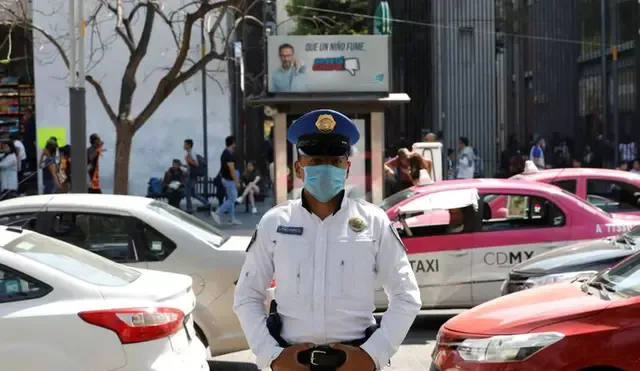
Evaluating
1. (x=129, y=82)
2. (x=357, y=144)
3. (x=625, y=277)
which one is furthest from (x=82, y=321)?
(x=129, y=82)

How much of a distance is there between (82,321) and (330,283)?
93.3 inches

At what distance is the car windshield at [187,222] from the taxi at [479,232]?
2.03m

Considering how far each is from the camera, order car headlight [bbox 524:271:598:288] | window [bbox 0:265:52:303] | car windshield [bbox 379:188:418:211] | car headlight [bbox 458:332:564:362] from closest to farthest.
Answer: car headlight [bbox 458:332:564:362] < window [bbox 0:265:52:303] < car headlight [bbox 524:271:598:288] < car windshield [bbox 379:188:418:211]

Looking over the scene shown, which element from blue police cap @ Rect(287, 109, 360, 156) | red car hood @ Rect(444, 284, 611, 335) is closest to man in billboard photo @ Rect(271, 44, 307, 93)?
red car hood @ Rect(444, 284, 611, 335)

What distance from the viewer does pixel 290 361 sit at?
3.41m

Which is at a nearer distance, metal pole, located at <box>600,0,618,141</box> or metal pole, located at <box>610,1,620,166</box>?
metal pole, located at <box>610,1,620,166</box>

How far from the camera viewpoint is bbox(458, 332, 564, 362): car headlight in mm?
5375

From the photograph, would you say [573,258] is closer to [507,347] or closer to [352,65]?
[507,347]

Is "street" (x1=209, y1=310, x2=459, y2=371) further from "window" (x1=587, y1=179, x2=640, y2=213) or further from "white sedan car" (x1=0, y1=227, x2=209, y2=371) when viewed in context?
"window" (x1=587, y1=179, x2=640, y2=213)

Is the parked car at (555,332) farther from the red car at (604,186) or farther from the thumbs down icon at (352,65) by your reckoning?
the thumbs down icon at (352,65)

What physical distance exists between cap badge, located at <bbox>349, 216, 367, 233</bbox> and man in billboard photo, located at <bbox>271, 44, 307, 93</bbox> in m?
10.9

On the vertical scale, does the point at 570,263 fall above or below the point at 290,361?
below

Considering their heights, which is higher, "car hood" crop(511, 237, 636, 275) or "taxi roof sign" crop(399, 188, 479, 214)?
"taxi roof sign" crop(399, 188, 479, 214)

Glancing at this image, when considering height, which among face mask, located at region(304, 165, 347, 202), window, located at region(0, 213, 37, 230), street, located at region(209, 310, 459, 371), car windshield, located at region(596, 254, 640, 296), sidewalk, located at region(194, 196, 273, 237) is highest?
face mask, located at region(304, 165, 347, 202)
